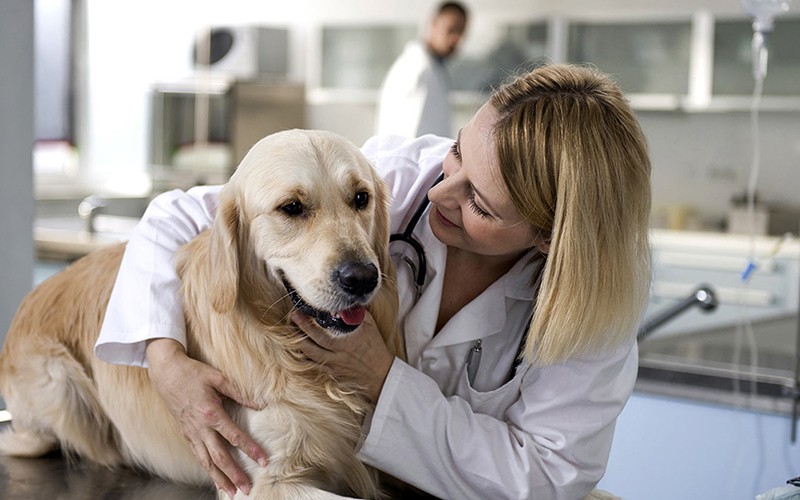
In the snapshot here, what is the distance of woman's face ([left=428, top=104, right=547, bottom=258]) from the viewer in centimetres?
135

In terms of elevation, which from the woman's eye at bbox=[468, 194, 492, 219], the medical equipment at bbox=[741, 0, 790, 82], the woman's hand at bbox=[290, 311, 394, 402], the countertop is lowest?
the countertop

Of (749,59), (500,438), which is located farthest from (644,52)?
(500,438)

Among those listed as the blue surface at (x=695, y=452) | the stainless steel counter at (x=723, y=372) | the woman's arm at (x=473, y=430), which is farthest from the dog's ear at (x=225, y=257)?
the stainless steel counter at (x=723, y=372)

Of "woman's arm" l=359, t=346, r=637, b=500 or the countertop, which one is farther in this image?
the countertop

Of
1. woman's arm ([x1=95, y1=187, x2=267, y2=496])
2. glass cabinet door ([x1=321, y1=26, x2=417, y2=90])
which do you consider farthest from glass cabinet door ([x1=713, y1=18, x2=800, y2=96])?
woman's arm ([x1=95, y1=187, x2=267, y2=496])

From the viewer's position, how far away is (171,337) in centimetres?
139

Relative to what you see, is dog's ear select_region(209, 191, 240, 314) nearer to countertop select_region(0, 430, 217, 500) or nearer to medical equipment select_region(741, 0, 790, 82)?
countertop select_region(0, 430, 217, 500)

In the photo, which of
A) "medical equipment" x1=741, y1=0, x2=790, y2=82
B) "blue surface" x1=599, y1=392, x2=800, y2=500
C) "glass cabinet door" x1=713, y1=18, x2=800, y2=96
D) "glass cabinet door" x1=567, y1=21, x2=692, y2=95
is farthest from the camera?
"glass cabinet door" x1=567, y1=21, x2=692, y2=95

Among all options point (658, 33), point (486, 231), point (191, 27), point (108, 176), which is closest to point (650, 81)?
point (658, 33)

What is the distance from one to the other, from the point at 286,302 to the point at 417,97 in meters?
3.02

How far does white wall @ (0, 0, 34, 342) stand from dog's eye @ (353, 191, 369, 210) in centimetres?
113

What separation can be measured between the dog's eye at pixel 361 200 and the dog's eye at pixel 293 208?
0.08m

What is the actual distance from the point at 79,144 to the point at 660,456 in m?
4.66

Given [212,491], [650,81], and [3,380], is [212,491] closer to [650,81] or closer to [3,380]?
[3,380]
